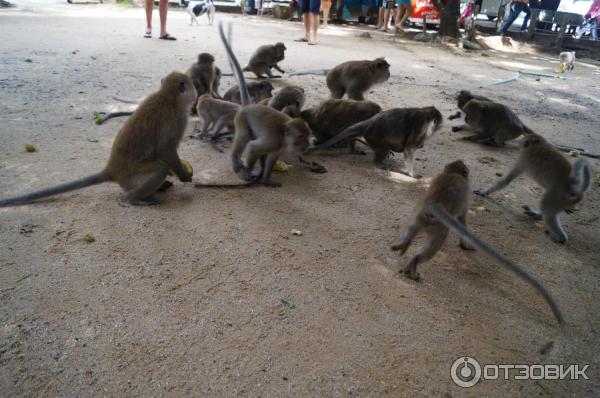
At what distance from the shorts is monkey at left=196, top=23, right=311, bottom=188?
34.9 feet

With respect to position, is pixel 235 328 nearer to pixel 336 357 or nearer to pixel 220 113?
pixel 336 357

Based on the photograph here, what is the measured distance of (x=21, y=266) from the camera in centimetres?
323

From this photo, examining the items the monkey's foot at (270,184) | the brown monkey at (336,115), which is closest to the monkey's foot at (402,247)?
the monkey's foot at (270,184)

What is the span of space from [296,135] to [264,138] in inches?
16.1

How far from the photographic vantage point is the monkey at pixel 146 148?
3.94 metres

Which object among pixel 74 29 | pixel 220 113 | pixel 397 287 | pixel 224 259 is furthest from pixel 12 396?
pixel 74 29

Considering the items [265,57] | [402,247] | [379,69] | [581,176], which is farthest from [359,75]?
[402,247]

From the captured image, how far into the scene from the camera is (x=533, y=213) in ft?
15.6

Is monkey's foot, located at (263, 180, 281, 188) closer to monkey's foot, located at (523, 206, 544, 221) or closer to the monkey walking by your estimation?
monkey's foot, located at (523, 206, 544, 221)

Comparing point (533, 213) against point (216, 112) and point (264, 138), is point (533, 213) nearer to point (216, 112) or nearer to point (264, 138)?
point (264, 138)

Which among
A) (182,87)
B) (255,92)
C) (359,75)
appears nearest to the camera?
(182,87)

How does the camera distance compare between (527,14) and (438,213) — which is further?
(527,14)

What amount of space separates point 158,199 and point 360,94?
4.46 metres

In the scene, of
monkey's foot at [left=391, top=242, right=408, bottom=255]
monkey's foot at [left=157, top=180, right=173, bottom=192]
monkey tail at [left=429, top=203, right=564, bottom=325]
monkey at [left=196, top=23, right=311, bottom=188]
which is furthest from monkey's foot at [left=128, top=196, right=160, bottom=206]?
monkey tail at [left=429, top=203, right=564, bottom=325]
